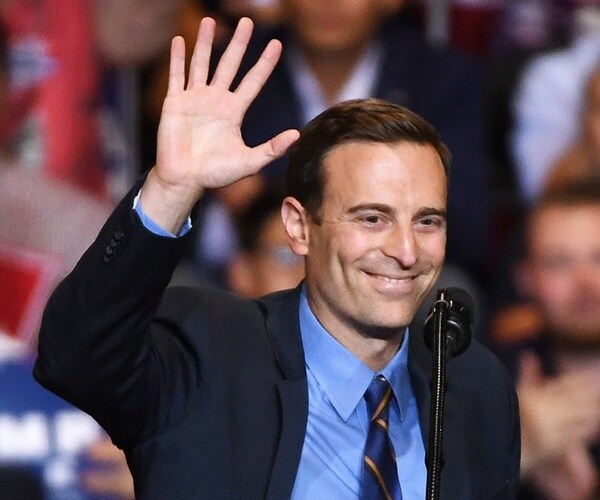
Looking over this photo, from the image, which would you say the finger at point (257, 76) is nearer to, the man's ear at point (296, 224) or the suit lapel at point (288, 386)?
the man's ear at point (296, 224)

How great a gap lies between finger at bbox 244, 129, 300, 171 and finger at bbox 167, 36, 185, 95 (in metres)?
0.15

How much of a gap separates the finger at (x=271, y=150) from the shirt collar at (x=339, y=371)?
0.39 meters

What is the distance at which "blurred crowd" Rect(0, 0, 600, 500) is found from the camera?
4.37 m

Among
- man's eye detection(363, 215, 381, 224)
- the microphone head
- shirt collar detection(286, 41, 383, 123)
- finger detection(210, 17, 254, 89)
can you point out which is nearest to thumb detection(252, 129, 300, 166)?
finger detection(210, 17, 254, 89)

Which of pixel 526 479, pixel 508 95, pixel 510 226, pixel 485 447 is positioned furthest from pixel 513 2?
pixel 485 447

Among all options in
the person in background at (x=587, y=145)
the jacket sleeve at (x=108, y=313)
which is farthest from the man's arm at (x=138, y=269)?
the person in background at (x=587, y=145)

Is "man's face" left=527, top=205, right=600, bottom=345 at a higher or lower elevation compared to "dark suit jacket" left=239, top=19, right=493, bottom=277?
lower

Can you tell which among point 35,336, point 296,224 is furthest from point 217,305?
point 35,336

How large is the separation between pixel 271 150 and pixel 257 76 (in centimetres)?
16

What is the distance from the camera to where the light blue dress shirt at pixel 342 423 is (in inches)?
92.7

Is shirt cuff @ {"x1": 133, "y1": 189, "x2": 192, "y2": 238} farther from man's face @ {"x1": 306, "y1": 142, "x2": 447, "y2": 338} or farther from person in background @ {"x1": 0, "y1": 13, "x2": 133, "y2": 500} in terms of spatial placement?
person in background @ {"x1": 0, "y1": 13, "x2": 133, "y2": 500}

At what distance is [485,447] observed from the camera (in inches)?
99.2

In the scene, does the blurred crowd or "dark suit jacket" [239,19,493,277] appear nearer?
the blurred crowd

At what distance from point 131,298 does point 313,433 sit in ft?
1.41
